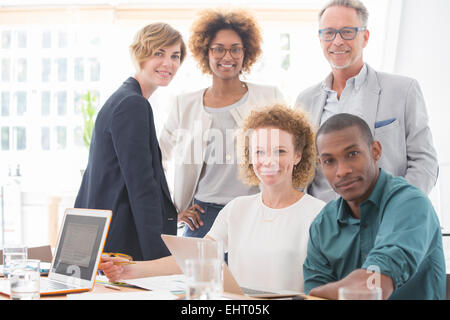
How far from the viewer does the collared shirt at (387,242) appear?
1.30 meters

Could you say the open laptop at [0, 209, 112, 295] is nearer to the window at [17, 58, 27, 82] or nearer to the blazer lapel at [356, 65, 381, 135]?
the blazer lapel at [356, 65, 381, 135]

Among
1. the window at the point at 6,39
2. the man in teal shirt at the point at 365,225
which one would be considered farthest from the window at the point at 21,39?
the man in teal shirt at the point at 365,225

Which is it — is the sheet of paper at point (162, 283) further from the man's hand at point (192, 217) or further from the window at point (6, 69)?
the window at point (6, 69)

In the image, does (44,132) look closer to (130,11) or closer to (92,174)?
(130,11)

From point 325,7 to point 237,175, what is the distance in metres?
0.86

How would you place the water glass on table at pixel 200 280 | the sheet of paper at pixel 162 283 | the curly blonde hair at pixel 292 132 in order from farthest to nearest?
the curly blonde hair at pixel 292 132 < the sheet of paper at pixel 162 283 < the water glass on table at pixel 200 280

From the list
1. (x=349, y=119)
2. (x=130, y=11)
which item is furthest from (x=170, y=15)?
(x=349, y=119)

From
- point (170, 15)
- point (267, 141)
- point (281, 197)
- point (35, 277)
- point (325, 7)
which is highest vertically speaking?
point (170, 15)

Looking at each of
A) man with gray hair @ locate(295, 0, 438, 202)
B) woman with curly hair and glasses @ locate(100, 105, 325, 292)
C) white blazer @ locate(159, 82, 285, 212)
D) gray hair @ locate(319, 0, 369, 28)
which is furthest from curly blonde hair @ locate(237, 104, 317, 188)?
gray hair @ locate(319, 0, 369, 28)

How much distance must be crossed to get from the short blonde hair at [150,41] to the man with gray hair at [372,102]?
0.71 metres

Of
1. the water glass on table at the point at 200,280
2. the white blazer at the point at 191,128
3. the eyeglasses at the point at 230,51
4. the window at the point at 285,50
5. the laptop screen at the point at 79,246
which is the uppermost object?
the window at the point at 285,50

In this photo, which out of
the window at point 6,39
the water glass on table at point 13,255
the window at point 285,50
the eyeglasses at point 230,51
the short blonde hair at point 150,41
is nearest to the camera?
the water glass on table at point 13,255

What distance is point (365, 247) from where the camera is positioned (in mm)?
1527

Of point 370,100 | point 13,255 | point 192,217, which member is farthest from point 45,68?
point 370,100
